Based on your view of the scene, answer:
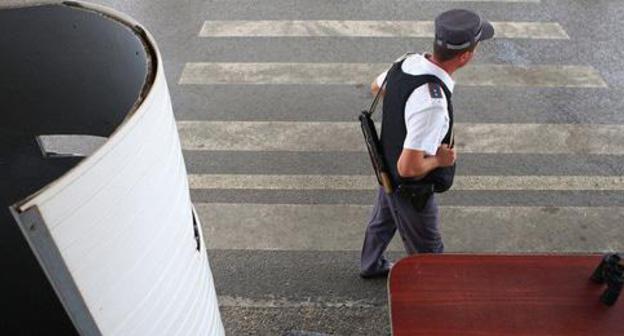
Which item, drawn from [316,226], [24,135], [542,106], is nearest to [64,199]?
[24,135]

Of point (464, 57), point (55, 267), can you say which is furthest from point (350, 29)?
point (55, 267)

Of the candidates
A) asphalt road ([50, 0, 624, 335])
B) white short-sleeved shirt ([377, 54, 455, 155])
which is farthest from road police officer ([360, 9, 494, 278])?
asphalt road ([50, 0, 624, 335])

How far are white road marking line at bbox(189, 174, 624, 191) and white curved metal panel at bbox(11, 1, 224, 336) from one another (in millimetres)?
3254

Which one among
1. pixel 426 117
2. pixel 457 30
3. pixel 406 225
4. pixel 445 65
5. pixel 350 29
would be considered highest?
pixel 457 30

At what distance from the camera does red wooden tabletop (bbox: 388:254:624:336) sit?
7.54ft

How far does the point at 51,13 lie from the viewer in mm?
1718

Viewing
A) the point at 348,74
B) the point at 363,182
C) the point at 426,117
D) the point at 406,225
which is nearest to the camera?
the point at 426,117

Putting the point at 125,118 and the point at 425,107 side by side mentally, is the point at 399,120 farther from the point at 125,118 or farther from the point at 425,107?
the point at 125,118

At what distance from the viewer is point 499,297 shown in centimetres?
240

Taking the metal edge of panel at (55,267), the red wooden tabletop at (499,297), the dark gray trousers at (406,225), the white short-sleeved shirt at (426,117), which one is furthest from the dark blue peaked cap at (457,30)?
the metal edge of panel at (55,267)

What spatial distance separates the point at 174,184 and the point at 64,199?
15.4 inches

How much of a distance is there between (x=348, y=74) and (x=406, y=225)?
301 centimetres

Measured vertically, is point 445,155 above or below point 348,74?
above

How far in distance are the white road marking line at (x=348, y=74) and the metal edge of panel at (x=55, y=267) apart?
4.91 m
